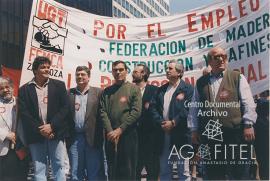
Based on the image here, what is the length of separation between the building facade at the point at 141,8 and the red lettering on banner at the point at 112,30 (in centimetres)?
18

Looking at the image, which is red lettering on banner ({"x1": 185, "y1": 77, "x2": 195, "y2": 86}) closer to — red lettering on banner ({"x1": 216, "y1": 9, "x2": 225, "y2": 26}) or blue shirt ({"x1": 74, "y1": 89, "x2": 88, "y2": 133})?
red lettering on banner ({"x1": 216, "y1": 9, "x2": 225, "y2": 26})

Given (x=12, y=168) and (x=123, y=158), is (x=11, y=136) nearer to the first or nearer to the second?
(x=12, y=168)

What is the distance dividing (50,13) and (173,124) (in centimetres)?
181

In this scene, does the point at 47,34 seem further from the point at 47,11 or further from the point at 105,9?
the point at 105,9

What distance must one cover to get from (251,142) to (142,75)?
1350 mm

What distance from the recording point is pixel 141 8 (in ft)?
23.6

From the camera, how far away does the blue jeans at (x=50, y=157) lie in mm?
5809

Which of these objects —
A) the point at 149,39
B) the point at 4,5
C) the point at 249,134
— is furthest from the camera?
the point at 4,5

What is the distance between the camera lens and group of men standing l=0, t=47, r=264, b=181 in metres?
5.76

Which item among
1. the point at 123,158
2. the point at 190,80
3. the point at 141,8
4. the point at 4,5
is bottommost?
the point at 123,158

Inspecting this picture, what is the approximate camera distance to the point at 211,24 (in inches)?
237

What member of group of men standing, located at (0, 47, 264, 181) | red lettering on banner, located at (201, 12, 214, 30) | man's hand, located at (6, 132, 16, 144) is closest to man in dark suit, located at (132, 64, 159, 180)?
group of men standing, located at (0, 47, 264, 181)

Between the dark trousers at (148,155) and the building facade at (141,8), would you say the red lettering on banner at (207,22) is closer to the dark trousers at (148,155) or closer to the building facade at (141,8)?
the building facade at (141,8)

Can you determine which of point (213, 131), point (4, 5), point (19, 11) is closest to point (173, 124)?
point (213, 131)
